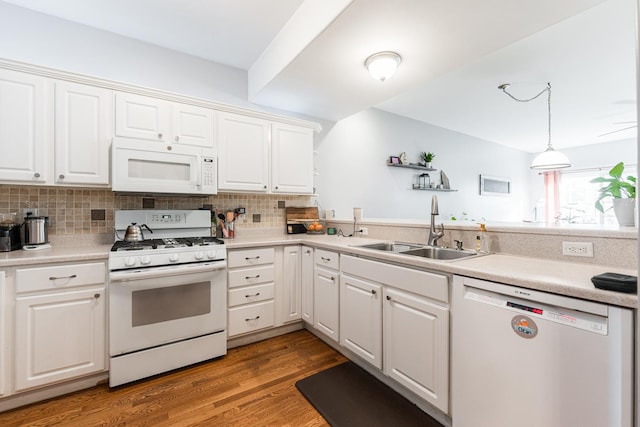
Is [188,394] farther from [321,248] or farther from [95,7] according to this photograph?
[95,7]

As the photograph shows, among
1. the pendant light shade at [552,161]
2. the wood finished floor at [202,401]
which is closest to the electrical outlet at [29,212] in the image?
the wood finished floor at [202,401]

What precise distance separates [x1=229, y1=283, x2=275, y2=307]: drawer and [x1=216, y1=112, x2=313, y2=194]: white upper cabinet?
3.07ft

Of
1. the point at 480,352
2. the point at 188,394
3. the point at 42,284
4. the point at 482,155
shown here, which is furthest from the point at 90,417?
the point at 482,155

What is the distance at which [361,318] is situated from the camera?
195 centimetres

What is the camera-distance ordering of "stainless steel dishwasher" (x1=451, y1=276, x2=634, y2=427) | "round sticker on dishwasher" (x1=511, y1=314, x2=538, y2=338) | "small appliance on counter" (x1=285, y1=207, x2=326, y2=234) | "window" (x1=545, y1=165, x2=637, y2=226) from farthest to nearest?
"window" (x1=545, y1=165, x2=637, y2=226)
"small appliance on counter" (x1=285, y1=207, x2=326, y2=234)
"round sticker on dishwasher" (x1=511, y1=314, x2=538, y2=338)
"stainless steel dishwasher" (x1=451, y1=276, x2=634, y2=427)

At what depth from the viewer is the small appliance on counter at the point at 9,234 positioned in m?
1.82

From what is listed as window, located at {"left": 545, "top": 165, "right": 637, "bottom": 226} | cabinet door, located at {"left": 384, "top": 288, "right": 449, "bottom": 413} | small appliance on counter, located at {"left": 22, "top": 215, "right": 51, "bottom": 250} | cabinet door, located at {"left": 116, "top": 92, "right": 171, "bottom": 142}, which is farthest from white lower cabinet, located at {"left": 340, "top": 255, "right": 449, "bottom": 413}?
window, located at {"left": 545, "top": 165, "right": 637, "bottom": 226}

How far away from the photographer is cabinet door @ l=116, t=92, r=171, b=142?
7.07ft

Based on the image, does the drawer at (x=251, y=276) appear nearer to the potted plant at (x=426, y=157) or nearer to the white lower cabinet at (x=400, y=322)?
the white lower cabinet at (x=400, y=322)

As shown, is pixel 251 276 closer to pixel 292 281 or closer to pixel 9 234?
pixel 292 281

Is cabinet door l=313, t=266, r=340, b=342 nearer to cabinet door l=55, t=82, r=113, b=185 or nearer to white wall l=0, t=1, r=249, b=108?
cabinet door l=55, t=82, r=113, b=185

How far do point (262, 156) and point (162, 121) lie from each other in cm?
90

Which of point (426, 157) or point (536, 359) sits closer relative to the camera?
point (536, 359)

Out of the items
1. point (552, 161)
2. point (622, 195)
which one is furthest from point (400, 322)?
point (552, 161)
